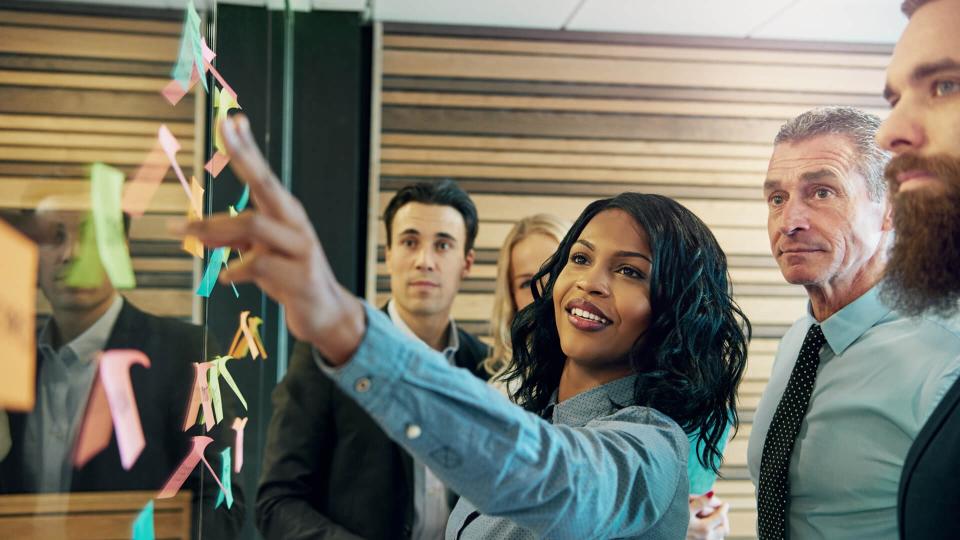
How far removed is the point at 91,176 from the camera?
2.03 feet

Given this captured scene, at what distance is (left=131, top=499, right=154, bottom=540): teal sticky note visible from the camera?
2.46 ft

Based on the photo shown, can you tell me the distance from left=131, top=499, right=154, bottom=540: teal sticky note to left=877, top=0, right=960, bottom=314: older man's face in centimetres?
87

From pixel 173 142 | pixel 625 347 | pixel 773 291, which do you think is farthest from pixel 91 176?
pixel 773 291

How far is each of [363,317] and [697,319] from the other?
2.50ft

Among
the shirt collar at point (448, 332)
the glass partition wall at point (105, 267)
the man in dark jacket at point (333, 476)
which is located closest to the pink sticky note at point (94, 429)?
the glass partition wall at point (105, 267)

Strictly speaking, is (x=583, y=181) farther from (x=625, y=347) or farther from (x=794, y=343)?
(x=625, y=347)

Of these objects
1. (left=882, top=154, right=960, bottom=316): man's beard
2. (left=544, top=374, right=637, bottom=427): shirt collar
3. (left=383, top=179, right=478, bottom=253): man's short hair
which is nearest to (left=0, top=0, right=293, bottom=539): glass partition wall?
(left=544, top=374, right=637, bottom=427): shirt collar

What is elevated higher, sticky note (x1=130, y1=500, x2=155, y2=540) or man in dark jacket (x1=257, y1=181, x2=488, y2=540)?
sticky note (x1=130, y1=500, x2=155, y2=540)

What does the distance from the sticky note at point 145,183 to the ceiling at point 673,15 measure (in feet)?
10.0

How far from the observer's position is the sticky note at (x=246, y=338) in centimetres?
169

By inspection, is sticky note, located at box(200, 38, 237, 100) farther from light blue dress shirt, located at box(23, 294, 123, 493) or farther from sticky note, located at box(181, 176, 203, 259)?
light blue dress shirt, located at box(23, 294, 123, 493)

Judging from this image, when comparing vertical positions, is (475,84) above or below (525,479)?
above

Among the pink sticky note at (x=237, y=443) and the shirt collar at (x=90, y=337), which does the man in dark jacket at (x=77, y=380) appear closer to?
the shirt collar at (x=90, y=337)

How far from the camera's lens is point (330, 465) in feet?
7.82
